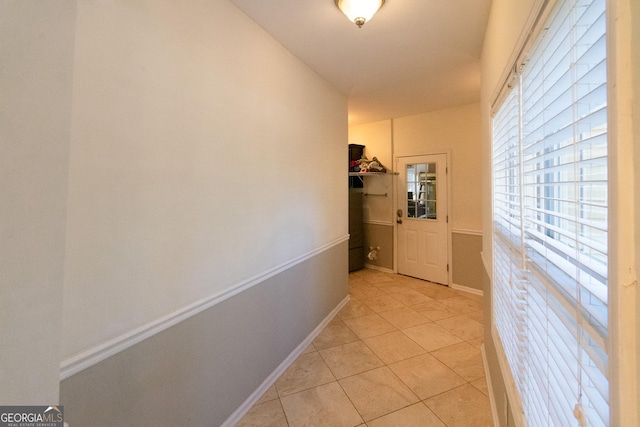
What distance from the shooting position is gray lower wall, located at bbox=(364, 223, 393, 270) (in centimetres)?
480

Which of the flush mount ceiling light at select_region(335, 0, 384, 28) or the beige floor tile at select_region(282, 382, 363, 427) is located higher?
the flush mount ceiling light at select_region(335, 0, 384, 28)

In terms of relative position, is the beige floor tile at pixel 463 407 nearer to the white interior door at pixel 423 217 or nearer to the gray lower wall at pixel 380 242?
the white interior door at pixel 423 217

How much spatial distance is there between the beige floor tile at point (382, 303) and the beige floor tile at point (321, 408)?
1488 mm

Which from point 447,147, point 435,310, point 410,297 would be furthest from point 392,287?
point 447,147

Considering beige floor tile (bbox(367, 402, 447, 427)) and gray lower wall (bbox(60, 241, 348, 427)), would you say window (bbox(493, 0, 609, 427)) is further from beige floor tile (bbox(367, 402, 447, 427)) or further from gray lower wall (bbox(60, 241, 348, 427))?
gray lower wall (bbox(60, 241, 348, 427))

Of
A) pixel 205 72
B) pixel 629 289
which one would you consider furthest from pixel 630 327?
pixel 205 72

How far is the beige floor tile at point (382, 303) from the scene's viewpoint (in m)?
3.38

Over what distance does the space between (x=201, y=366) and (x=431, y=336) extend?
216cm

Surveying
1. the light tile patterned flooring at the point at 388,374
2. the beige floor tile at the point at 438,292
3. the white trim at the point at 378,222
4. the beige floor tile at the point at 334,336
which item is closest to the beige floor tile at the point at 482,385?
the light tile patterned flooring at the point at 388,374

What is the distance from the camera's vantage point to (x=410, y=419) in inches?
67.8

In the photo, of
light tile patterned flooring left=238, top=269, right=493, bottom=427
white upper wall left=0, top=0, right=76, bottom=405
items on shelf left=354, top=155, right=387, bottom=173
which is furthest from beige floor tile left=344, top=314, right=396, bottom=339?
white upper wall left=0, top=0, right=76, bottom=405

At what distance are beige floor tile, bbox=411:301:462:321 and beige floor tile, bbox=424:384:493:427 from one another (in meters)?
1.19

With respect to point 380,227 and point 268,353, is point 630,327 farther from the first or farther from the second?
point 380,227

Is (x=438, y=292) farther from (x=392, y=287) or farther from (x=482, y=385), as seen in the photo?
(x=482, y=385)
